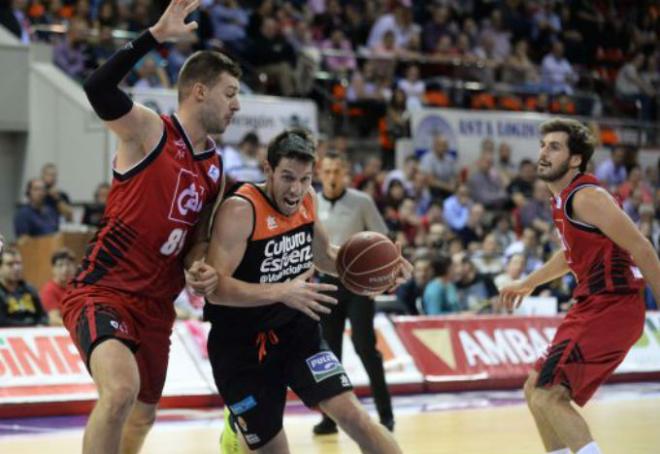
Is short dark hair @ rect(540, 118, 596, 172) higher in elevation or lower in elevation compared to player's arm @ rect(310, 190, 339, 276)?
higher

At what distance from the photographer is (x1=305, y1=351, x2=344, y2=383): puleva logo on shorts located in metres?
6.17

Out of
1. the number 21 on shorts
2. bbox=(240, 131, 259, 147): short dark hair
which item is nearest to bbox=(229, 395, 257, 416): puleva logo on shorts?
the number 21 on shorts

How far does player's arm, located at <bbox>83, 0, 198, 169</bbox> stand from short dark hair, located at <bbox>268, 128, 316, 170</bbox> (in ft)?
1.78

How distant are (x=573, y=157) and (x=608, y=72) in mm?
18628

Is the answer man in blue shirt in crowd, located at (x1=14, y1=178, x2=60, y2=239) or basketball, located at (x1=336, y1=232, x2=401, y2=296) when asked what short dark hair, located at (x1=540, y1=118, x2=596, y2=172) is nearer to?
basketball, located at (x1=336, y1=232, x2=401, y2=296)

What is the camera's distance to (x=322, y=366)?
621 cm

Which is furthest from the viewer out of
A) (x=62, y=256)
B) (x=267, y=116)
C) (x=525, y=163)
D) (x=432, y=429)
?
(x=525, y=163)

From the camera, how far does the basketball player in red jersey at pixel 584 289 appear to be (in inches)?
263

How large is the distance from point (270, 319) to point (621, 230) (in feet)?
6.15

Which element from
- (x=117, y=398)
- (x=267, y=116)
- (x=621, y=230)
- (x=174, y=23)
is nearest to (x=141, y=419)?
(x=117, y=398)

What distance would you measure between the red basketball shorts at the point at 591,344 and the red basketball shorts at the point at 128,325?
200 cm

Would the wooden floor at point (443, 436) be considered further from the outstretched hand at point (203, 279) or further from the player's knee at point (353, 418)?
the outstretched hand at point (203, 279)

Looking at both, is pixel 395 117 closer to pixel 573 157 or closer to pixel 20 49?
pixel 20 49

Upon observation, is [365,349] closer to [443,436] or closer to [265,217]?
[443,436]
